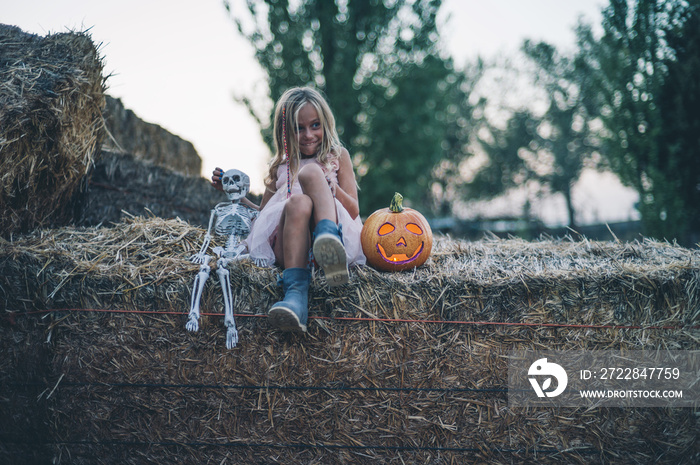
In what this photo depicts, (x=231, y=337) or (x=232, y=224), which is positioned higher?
(x=232, y=224)

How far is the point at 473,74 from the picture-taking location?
974 inches

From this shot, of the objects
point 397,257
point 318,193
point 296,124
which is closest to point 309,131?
point 296,124

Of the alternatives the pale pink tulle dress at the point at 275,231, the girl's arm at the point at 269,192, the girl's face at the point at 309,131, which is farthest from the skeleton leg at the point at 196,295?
the girl's face at the point at 309,131

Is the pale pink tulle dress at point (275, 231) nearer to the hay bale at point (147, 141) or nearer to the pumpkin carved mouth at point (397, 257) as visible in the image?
the pumpkin carved mouth at point (397, 257)

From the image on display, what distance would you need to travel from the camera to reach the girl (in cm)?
219

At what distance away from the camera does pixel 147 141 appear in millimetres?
6770

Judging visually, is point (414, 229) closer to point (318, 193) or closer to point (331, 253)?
point (318, 193)

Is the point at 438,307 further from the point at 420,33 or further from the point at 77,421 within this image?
the point at 420,33

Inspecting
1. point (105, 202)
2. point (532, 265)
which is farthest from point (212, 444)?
point (105, 202)

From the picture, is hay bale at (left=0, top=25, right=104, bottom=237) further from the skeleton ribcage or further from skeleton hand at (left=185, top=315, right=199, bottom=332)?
skeleton hand at (left=185, top=315, right=199, bottom=332)

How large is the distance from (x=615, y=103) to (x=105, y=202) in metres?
7.16

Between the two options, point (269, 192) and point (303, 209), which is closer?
point (303, 209)

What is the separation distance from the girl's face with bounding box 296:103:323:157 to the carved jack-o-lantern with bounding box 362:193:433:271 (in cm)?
67

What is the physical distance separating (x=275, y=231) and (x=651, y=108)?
20.7 feet
